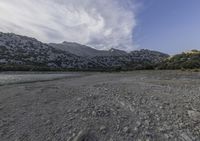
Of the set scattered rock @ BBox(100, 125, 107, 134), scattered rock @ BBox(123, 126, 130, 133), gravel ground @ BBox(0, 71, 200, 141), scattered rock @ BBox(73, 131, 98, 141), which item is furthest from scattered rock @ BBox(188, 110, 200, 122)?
scattered rock @ BBox(73, 131, 98, 141)

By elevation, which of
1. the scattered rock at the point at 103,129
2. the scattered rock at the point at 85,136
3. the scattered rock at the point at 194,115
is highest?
the scattered rock at the point at 194,115

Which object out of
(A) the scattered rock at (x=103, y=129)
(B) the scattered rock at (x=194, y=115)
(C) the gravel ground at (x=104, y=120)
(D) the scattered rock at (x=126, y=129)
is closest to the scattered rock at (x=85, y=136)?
(C) the gravel ground at (x=104, y=120)

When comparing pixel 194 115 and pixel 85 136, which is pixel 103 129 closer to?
pixel 85 136

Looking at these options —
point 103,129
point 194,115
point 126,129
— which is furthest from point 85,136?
point 194,115

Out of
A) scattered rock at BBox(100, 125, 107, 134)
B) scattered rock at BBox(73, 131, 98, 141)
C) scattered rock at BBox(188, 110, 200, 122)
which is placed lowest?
scattered rock at BBox(73, 131, 98, 141)

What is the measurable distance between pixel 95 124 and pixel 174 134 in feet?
9.34

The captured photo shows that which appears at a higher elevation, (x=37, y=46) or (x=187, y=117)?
(x=37, y=46)

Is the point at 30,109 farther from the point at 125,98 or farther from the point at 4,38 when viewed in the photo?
the point at 4,38

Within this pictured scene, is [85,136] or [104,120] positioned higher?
[104,120]

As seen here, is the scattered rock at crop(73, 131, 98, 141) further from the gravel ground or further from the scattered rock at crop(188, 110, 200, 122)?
the scattered rock at crop(188, 110, 200, 122)

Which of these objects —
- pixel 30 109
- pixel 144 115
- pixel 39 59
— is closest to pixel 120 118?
pixel 144 115

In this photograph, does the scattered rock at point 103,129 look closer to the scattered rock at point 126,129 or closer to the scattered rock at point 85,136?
the scattered rock at point 85,136

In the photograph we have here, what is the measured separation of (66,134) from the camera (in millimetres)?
8273

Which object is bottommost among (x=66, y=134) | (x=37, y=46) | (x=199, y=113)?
(x=66, y=134)
